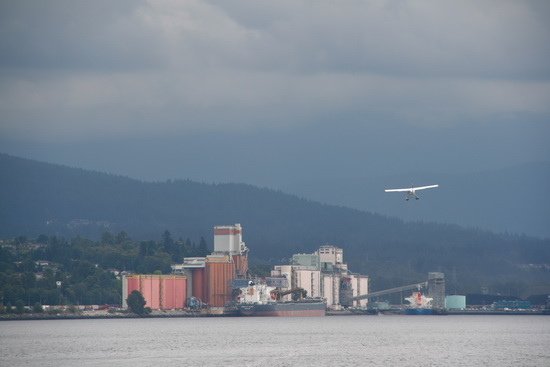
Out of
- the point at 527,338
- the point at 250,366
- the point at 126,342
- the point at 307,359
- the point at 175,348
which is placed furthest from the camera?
the point at 527,338

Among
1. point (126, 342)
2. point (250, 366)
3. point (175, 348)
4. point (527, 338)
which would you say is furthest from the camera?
point (527, 338)

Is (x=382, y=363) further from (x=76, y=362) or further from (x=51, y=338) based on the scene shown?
(x=51, y=338)

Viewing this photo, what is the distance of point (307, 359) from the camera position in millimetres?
142125

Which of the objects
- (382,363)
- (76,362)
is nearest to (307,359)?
(382,363)

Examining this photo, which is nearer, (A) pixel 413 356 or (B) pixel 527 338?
(A) pixel 413 356

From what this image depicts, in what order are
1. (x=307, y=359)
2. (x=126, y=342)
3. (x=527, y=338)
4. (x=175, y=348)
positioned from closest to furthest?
1. (x=307, y=359)
2. (x=175, y=348)
3. (x=126, y=342)
4. (x=527, y=338)

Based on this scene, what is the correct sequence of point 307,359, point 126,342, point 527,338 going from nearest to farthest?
1. point 307,359
2. point 126,342
3. point 527,338

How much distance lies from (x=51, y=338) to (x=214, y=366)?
6069 cm

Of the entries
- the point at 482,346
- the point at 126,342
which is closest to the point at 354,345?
the point at 482,346

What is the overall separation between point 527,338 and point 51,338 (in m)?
58.2

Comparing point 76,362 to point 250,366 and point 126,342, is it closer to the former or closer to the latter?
point 250,366

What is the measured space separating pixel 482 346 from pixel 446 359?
25.8 meters

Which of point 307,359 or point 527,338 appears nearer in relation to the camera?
point 307,359

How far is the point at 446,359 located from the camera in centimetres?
14075
